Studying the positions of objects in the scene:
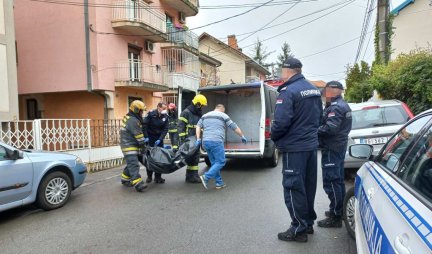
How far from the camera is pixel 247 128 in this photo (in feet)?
35.0

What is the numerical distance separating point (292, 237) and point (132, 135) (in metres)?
3.81

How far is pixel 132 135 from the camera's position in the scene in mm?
6711

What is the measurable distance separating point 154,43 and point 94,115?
5.96 m

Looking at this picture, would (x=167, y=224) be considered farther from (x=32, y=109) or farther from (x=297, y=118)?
(x=32, y=109)

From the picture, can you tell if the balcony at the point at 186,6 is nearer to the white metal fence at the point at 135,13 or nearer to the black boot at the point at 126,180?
the white metal fence at the point at 135,13

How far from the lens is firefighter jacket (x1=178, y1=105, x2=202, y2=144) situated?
762cm

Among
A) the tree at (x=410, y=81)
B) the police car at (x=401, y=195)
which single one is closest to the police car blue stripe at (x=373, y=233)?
the police car at (x=401, y=195)

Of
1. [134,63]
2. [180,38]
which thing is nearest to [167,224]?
[134,63]

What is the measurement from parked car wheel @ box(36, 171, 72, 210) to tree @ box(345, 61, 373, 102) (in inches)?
447

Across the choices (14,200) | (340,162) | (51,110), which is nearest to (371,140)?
(340,162)

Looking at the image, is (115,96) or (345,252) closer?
(345,252)

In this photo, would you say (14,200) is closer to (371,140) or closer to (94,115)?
(371,140)

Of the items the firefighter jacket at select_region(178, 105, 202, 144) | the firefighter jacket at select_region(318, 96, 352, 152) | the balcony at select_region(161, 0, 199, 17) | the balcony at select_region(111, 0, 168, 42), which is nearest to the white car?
the firefighter jacket at select_region(318, 96, 352, 152)

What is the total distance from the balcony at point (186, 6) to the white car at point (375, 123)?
16600 millimetres
